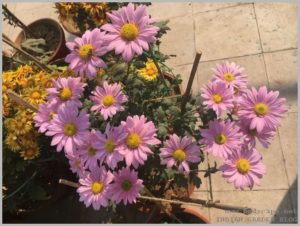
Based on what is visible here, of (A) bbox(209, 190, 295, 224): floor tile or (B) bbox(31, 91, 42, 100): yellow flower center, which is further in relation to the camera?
(A) bbox(209, 190, 295, 224): floor tile

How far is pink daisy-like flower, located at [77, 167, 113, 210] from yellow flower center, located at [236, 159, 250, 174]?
50cm

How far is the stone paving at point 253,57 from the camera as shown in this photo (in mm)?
2348

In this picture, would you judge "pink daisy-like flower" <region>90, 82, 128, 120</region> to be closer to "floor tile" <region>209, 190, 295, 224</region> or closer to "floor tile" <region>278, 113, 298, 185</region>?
"floor tile" <region>209, 190, 295, 224</region>

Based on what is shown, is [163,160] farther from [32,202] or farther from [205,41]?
[205,41]

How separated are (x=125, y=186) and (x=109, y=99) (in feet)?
1.18

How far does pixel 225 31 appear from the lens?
2.98 m

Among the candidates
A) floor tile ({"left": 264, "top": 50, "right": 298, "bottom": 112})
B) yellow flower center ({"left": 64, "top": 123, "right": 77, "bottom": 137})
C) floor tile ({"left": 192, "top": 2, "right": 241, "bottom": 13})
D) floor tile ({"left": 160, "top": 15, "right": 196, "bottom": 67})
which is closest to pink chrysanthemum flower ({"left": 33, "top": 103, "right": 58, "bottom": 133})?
yellow flower center ({"left": 64, "top": 123, "right": 77, "bottom": 137})

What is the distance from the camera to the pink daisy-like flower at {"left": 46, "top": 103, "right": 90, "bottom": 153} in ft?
4.50

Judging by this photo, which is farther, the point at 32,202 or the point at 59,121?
the point at 32,202

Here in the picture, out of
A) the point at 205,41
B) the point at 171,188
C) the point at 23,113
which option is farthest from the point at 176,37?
the point at 23,113

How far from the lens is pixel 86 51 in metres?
1.35

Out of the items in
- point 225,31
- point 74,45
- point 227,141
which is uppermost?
point 225,31

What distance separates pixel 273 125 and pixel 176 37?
189 cm

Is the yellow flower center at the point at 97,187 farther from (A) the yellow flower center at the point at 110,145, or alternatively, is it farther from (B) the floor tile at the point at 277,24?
(B) the floor tile at the point at 277,24
